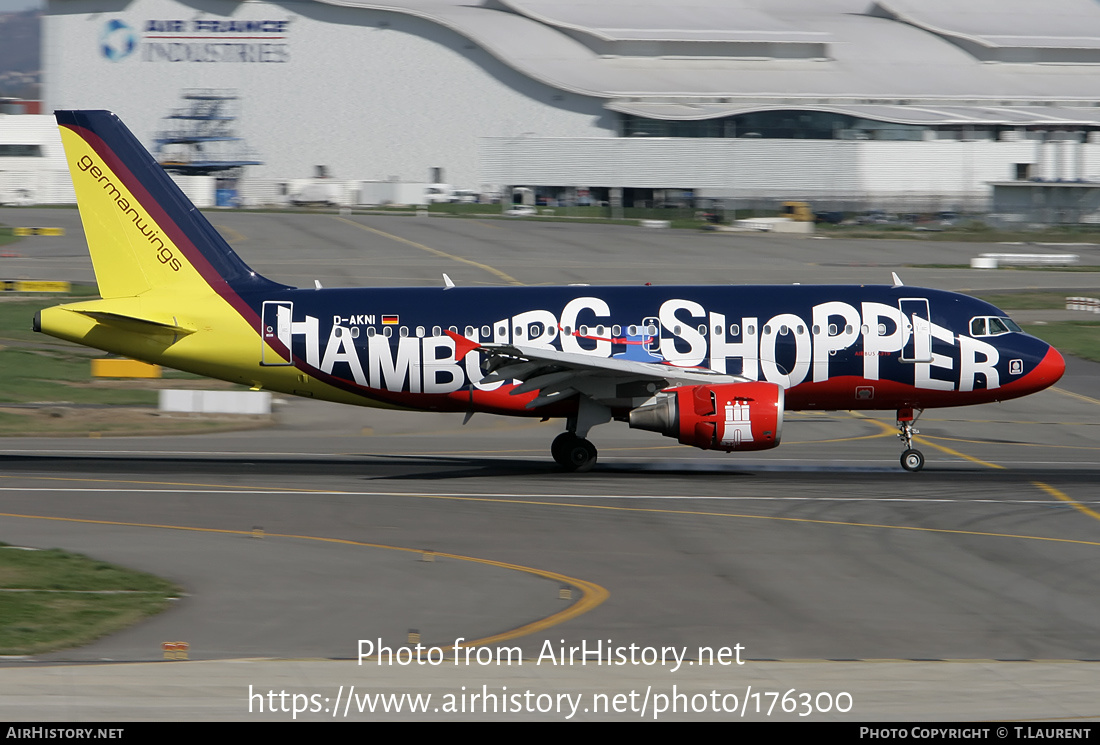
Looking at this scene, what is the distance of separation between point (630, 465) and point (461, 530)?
30.7 feet

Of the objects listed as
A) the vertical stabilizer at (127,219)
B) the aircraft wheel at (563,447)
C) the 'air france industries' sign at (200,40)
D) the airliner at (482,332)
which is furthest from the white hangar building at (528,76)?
the vertical stabilizer at (127,219)

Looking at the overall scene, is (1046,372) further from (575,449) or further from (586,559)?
(586,559)

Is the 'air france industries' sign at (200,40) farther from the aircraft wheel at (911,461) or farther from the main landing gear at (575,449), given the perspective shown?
the aircraft wheel at (911,461)

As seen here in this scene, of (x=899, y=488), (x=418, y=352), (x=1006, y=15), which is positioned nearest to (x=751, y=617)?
(x=899, y=488)

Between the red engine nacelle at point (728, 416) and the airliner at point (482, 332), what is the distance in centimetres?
136

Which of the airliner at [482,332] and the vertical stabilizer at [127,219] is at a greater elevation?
the vertical stabilizer at [127,219]

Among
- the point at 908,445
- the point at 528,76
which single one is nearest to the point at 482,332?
the point at 908,445

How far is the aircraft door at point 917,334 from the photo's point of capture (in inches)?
1180

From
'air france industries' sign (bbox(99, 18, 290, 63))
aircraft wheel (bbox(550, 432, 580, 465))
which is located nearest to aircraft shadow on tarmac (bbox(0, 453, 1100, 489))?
aircraft wheel (bbox(550, 432, 580, 465))

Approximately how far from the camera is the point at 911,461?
31.1 metres

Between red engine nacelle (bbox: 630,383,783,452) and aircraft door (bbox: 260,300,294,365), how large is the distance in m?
9.30

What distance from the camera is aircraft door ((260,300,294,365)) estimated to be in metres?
30.0

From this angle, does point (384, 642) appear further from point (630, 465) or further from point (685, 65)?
point (685, 65)

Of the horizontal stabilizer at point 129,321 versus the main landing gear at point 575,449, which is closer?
the horizontal stabilizer at point 129,321
